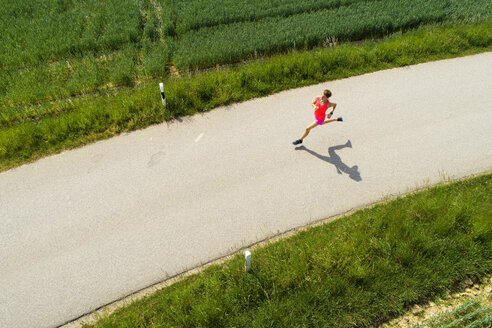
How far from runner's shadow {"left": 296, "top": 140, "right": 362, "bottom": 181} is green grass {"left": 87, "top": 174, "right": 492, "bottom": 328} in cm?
147

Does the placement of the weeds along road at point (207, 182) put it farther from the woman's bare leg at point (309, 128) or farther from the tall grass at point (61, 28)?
the tall grass at point (61, 28)

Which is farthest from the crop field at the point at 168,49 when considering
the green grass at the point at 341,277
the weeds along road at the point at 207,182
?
the green grass at the point at 341,277

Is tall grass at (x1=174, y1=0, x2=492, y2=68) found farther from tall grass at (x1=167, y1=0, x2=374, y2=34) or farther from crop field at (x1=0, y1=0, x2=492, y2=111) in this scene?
tall grass at (x1=167, y1=0, x2=374, y2=34)

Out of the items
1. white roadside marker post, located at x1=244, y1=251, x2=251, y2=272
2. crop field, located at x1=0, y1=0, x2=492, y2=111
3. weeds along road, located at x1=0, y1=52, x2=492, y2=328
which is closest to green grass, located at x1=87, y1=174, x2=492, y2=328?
white roadside marker post, located at x1=244, y1=251, x2=251, y2=272

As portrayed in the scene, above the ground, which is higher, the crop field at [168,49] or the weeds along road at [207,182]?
the crop field at [168,49]

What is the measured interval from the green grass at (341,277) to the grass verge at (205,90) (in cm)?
513

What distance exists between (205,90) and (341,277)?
6.60 meters

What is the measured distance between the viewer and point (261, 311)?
14.9ft

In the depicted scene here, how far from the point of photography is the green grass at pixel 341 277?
4.54 metres

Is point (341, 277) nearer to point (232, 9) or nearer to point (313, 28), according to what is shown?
point (313, 28)

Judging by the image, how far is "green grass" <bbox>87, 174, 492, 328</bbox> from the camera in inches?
179

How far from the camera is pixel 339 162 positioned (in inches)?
284

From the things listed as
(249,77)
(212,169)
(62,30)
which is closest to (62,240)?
(212,169)

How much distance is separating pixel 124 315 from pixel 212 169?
3596 mm
